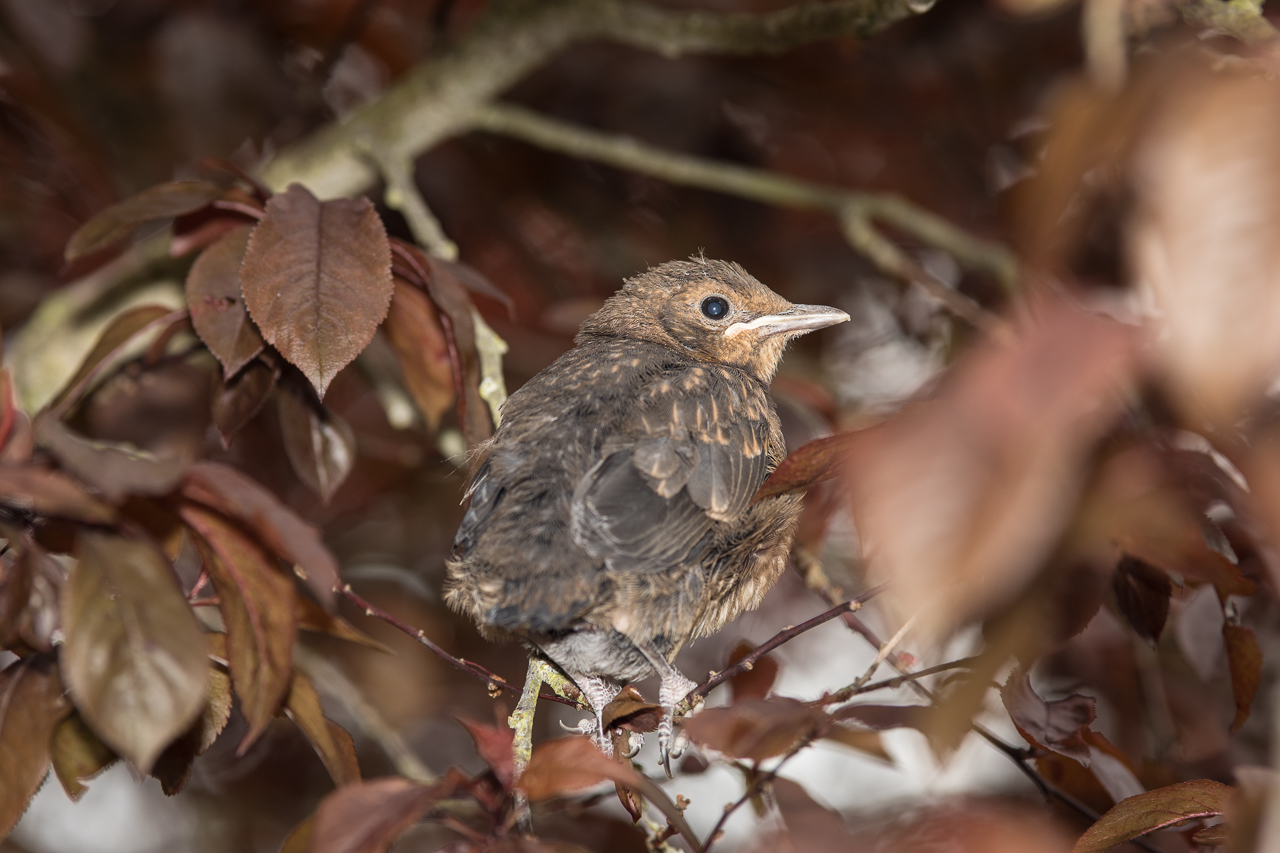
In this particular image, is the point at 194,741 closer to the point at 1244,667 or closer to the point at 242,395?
the point at 242,395

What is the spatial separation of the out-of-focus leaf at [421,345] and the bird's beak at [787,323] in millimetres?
1042

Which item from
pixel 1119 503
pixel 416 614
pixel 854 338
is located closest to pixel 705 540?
pixel 1119 503

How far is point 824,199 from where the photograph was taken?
3.43m

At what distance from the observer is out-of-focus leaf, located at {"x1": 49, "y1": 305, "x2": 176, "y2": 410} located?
219 centimetres

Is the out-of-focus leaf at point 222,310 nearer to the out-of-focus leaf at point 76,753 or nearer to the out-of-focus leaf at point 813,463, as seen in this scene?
the out-of-focus leaf at point 76,753

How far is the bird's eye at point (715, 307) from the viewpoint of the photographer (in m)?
3.12

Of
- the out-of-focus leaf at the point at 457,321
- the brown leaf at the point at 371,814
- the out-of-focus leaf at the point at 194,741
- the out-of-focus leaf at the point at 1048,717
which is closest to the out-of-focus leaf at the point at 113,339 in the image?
the out-of-focus leaf at the point at 457,321

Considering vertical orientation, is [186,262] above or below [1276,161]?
below

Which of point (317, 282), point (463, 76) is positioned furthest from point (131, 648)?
point (463, 76)

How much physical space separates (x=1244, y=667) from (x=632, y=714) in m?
1.18

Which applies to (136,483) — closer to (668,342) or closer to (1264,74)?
(1264,74)

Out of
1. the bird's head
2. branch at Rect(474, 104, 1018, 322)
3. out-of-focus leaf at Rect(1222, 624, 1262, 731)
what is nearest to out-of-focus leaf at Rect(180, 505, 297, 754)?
the bird's head

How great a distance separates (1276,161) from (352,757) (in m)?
1.70

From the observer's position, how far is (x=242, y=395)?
2.20 meters
